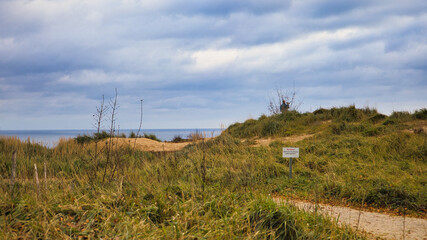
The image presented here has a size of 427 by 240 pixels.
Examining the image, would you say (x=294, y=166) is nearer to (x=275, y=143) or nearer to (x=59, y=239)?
(x=275, y=143)

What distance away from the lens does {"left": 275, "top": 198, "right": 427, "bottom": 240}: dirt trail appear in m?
4.92

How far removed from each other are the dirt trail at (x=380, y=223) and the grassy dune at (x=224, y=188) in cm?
48

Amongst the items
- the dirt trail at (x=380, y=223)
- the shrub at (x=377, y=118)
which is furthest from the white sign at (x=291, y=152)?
the shrub at (x=377, y=118)

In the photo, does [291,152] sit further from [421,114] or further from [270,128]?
[421,114]

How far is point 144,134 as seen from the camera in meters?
22.3

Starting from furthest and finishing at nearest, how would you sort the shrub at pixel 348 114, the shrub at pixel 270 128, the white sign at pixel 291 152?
the shrub at pixel 348 114, the shrub at pixel 270 128, the white sign at pixel 291 152

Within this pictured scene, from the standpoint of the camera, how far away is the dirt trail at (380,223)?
492cm

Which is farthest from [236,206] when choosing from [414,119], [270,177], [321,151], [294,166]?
[414,119]

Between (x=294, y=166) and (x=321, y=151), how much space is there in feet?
5.45

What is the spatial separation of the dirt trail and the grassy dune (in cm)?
48

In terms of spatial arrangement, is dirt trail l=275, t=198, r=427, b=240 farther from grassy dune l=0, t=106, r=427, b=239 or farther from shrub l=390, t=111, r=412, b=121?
shrub l=390, t=111, r=412, b=121

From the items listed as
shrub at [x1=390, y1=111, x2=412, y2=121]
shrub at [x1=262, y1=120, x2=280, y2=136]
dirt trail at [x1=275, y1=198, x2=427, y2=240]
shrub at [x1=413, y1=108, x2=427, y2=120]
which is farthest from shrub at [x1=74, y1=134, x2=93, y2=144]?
shrub at [x1=413, y1=108, x2=427, y2=120]

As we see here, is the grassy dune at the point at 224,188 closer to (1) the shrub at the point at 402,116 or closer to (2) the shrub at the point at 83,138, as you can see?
(1) the shrub at the point at 402,116

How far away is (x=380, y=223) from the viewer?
552 centimetres
